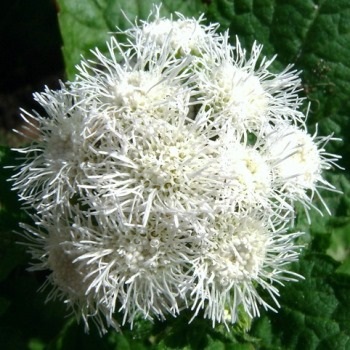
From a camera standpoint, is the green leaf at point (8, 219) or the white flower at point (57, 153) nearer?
the white flower at point (57, 153)

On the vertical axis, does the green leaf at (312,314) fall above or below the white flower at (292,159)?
below

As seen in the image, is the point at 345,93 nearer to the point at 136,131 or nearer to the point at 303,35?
the point at 303,35

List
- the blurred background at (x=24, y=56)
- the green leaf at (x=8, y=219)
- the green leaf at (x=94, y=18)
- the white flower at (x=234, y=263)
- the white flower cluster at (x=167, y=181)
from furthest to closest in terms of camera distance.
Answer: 1. the blurred background at (x=24, y=56)
2. the green leaf at (x=94, y=18)
3. the green leaf at (x=8, y=219)
4. the white flower at (x=234, y=263)
5. the white flower cluster at (x=167, y=181)

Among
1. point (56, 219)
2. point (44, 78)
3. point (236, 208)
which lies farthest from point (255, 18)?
point (44, 78)

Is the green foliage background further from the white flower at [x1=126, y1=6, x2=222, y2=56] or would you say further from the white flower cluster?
the white flower at [x1=126, y1=6, x2=222, y2=56]

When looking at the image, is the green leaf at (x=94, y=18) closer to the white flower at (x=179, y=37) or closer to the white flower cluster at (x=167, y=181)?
the white flower at (x=179, y=37)

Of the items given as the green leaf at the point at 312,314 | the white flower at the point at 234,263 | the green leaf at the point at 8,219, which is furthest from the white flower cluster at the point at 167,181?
the green leaf at the point at 8,219

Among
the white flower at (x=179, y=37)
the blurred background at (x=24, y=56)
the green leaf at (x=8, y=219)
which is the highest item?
the blurred background at (x=24, y=56)
